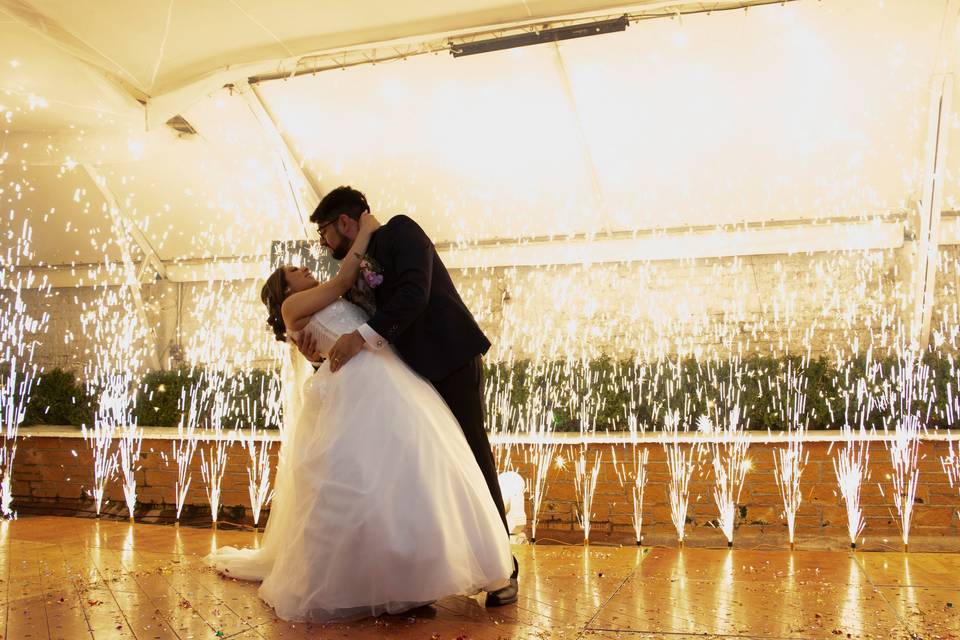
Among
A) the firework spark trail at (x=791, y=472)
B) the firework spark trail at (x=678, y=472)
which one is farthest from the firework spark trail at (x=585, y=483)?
the firework spark trail at (x=791, y=472)

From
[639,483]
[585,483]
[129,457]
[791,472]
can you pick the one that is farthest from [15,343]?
[791,472]

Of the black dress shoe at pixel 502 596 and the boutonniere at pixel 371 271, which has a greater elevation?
the boutonniere at pixel 371 271

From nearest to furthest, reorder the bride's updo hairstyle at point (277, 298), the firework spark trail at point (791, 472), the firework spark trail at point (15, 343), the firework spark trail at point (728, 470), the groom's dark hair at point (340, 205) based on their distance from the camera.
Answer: the groom's dark hair at point (340, 205), the bride's updo hairstyle at point (277, 298), the firework spark trail at point (791, 472), the firework spark trail at point (728, 470), the firework spark trail at point (15, 343)

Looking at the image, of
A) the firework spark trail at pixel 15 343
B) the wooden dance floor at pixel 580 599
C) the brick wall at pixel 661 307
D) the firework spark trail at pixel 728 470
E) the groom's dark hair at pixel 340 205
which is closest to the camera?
the wooden dance floor at pixel 580 599

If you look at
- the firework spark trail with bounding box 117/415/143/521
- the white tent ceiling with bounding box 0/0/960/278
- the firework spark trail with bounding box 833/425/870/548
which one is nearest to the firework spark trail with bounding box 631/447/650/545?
the firework spark trail with bounding box 833/425/870/548

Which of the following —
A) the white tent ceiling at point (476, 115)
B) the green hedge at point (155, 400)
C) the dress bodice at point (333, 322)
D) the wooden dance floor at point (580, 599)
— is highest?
the white tent ceiling at point (476, 115)

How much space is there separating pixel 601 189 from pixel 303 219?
260cm

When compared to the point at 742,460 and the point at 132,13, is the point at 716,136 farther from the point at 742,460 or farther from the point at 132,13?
the point at 132,13

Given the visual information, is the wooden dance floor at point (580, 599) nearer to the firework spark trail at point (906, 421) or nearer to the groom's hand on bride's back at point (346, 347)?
the groom's hand on bride's back at point (346, 347)

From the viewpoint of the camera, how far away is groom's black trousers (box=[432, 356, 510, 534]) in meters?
2.72

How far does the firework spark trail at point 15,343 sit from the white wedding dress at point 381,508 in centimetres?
471

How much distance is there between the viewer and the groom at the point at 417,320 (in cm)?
261

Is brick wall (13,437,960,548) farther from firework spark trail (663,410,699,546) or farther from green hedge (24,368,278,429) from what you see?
green hedge (24,368,278,429)

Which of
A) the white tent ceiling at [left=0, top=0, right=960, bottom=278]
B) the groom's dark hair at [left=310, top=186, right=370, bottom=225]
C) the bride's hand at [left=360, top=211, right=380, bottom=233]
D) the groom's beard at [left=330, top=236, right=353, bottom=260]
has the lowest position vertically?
the groom's beard at [left=330, top=236, right=353, bottom=260]
